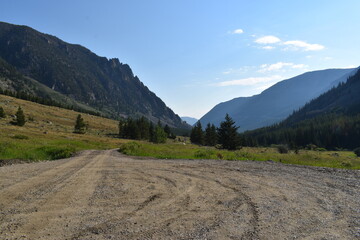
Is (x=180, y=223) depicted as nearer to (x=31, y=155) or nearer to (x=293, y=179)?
(x=293, y=179)

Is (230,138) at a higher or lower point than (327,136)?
lower

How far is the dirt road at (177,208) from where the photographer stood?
5930 millimetres

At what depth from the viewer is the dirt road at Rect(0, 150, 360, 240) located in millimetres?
5930

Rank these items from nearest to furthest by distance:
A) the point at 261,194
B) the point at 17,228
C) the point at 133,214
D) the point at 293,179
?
1. the point at 17,228
2. the point at 133,214
3. the point at 261,194
4. the point at 293,179

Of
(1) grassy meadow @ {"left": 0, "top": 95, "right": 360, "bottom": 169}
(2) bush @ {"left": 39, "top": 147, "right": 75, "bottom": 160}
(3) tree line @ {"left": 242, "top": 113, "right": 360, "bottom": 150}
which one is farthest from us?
(3) tree line @ {"left": 242, "top": 113, "right": 360, "bottom": 150}

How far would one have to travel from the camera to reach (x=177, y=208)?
25.7ft

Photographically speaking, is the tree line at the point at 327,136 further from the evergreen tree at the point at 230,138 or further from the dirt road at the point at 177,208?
the dirt road at the point at 177,208

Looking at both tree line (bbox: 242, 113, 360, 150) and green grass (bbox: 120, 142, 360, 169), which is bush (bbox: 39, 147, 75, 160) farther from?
tree line (bbox: 242, 113, 360, 150)

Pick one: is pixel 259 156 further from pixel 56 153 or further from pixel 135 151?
pixel 56 153

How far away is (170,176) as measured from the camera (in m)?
13.8

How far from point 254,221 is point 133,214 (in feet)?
12.2

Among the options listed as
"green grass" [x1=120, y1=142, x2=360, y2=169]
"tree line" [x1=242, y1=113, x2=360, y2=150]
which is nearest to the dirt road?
"green grass" [x1=120, y1=142, x2=360, y2=169]

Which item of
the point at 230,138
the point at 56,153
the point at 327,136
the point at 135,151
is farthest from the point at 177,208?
the point at 327,136

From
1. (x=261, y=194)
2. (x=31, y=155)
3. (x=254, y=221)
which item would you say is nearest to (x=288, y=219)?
(x=254, y=221)
